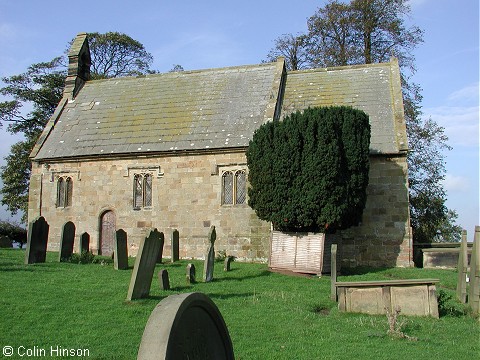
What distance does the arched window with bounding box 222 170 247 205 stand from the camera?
20.5 m

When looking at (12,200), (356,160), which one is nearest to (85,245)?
(356,160)

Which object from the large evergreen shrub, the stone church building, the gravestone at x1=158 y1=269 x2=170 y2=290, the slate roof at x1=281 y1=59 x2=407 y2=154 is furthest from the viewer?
the slate roof at x1=281 y1=59 x2=407 y2=154

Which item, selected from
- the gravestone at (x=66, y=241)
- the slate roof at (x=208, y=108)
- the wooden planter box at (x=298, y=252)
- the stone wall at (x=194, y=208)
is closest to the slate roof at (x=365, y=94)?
the slate roof at (x=208, y=108)

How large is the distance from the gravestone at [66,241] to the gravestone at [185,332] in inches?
486

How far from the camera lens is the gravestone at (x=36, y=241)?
47.5 ft

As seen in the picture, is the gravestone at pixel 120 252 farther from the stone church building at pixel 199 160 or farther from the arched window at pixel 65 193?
the arched window at pixel 65 193

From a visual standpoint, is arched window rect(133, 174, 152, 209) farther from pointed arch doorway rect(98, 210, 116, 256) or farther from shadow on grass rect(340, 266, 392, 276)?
shadow on grass rect(340, 266, 392, 276)

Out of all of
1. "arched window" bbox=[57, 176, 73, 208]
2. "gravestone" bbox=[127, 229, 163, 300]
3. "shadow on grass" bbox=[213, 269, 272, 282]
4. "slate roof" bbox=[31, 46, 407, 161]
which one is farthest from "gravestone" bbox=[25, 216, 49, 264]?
"arched window" bbox=[57, 176, 73, 208]

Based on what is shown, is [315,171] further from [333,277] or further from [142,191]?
[142,191]

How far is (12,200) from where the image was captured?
111ft

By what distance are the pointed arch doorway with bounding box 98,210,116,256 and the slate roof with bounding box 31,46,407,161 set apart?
8.66 ft

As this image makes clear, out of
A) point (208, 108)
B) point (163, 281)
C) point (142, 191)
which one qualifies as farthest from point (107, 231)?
point (163, 281)

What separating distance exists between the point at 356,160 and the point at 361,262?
422cm

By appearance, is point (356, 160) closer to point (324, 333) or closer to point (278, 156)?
point (278, 156)
